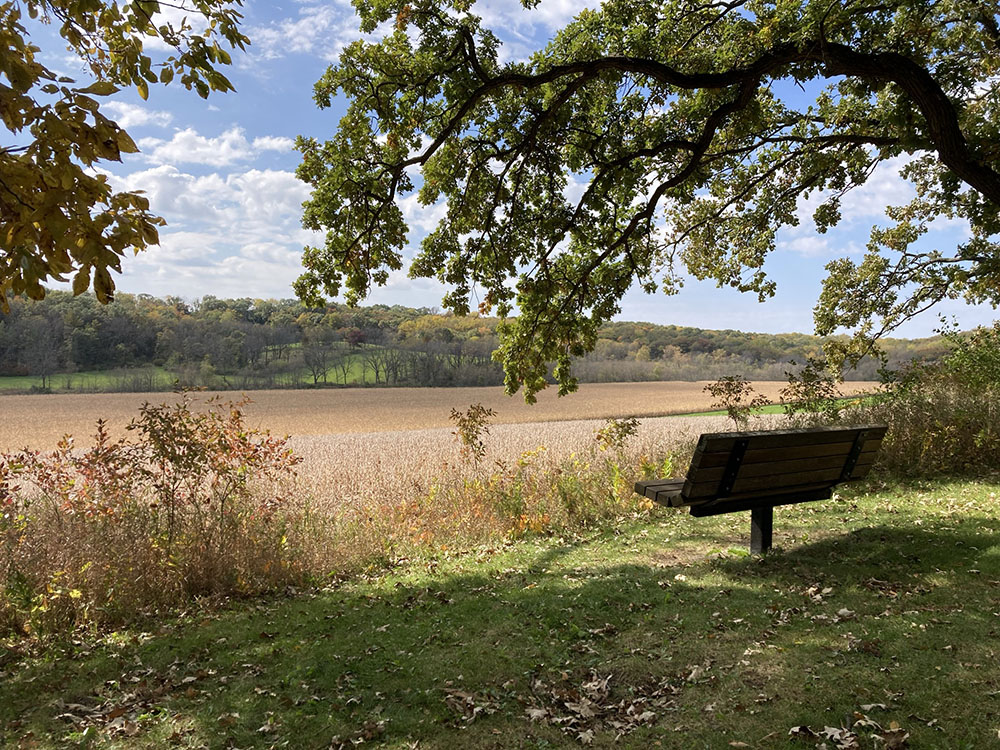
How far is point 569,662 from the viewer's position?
168 inches

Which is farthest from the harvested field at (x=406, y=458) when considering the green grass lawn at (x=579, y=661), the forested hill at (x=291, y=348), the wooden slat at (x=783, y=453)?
the forested hill at (x=291, y=348)

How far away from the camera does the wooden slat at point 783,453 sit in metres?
5.44

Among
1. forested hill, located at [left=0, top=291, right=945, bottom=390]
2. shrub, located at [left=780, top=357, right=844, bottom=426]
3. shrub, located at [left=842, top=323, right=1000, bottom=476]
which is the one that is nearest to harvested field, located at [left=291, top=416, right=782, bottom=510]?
shrub, located at [left=780, top=357, right=844, bottom=426]

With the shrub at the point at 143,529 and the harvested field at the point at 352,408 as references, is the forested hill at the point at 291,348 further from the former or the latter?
the shrub at the point at 143,529

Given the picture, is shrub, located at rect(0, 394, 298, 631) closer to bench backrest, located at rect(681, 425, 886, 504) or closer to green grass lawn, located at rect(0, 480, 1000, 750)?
green grass lawn, located at rect(0, 480, 1000, 750)

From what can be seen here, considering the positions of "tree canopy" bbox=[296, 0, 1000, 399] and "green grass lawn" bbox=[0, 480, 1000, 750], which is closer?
"green grass lawn" bbox=[0, 480, 1000, 750]

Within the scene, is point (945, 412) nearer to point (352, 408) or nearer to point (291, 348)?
point (352, 408)

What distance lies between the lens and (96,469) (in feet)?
21.9

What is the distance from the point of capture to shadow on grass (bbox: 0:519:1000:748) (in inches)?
134

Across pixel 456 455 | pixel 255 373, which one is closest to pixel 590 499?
pixel 456 455

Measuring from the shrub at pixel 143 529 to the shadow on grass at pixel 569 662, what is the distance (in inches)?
23.5

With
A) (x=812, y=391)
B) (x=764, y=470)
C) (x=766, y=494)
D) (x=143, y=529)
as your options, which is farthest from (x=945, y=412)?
(x=143, y=529)

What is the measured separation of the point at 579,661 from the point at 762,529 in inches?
120

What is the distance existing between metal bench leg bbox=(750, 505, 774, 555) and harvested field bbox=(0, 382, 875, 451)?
1313 cm
